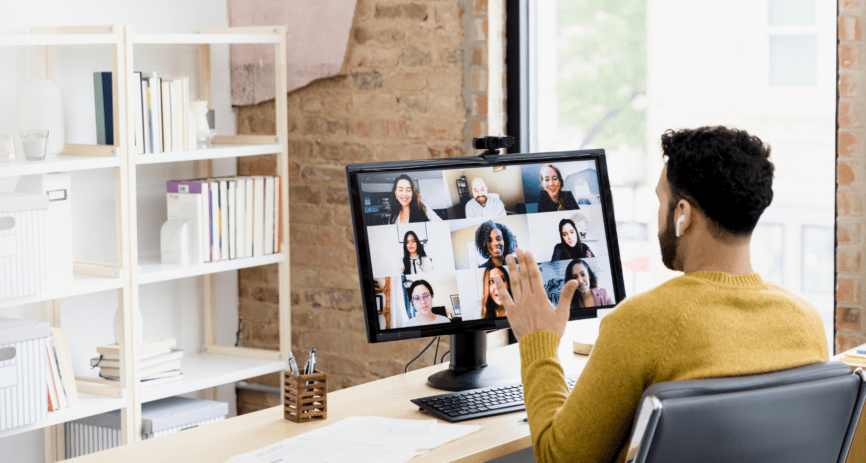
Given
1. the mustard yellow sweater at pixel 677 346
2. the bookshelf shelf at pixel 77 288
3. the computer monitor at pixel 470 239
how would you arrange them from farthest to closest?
the bookshelf shelf at pixel 77 288, the computer monitor at pixel 470 239, the mustard yellow sweater at pixel 677 346

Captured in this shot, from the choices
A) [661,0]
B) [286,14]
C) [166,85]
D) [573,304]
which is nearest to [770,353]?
[573,304]

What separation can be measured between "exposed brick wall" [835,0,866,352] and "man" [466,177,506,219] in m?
1.10

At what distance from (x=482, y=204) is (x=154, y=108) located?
1399 mm

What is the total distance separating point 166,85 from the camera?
3053mm

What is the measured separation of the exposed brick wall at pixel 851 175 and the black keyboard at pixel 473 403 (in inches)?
44.1

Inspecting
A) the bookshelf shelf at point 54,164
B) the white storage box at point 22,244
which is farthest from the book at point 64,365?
the bookshelf shelf at point 54,164

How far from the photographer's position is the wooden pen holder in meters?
1.84

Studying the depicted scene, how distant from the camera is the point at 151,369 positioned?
3.09 metres

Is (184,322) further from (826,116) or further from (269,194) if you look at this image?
(826,116)

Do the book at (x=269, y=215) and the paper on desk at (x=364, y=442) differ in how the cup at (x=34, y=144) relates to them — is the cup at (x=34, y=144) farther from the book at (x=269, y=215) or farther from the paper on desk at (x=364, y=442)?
the paper on desk at (x=364, y=442)

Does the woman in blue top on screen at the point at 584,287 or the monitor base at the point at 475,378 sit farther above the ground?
the woman in blue top on screen at the point at 584,287

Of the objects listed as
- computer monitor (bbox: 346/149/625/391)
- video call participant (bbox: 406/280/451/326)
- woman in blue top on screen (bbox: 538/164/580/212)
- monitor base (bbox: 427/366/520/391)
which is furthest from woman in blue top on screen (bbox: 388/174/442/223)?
monitor base (bbox: 427/366/520/391)

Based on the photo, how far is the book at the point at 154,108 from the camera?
2998mm

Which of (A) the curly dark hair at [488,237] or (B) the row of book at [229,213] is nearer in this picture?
(A) the curly dark hair at [488,237]
